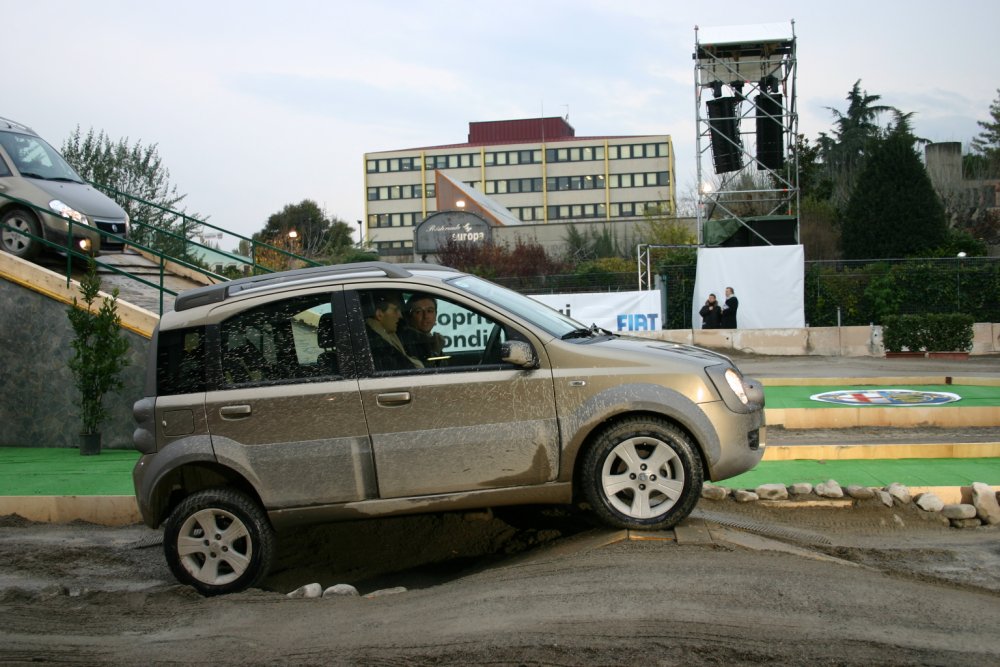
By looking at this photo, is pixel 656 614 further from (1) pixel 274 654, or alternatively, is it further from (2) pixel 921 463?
(2) pixel 921 463

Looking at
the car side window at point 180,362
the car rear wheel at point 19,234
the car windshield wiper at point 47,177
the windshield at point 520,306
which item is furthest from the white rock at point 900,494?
the car windshield wiper at point 47,177

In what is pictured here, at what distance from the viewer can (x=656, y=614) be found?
4586 millimetres

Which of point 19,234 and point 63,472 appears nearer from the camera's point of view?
point 63,472

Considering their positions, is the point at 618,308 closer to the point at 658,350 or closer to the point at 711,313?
the point at 711,313

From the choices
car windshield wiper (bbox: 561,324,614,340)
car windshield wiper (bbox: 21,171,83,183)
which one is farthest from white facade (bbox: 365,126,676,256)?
car windshield wiper (bbox: 561,324,614,340)

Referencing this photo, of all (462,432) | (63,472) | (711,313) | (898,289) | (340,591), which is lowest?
(340,591)

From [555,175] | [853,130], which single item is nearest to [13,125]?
[853,130]

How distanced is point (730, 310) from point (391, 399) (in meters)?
21.9

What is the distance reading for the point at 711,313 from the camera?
2688 cm

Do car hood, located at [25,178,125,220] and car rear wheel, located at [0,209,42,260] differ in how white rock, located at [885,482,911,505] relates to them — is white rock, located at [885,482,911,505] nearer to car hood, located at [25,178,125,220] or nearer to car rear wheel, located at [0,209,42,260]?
car rear wheel, located at [0,209,42,260]

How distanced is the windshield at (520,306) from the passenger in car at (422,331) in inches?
10.2

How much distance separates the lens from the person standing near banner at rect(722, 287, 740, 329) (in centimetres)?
2652

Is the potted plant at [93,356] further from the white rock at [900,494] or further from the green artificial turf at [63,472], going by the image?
the white rock at [900,494]

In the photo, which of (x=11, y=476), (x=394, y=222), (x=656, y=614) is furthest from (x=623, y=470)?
(x=394, y=222)
